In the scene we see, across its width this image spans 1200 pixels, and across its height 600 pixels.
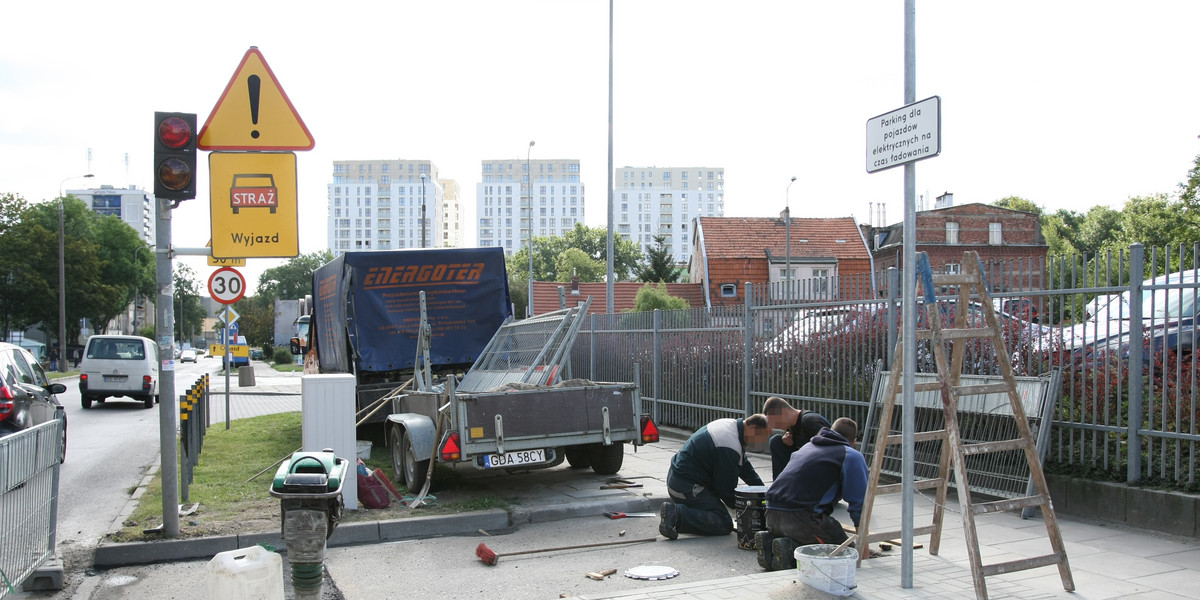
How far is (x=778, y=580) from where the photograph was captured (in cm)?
545

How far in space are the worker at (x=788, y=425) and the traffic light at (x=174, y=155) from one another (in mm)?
4931

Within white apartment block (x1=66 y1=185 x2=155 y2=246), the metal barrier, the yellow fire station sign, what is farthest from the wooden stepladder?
white apartment block (x1=66 y1=185 x2=155 y2=246)

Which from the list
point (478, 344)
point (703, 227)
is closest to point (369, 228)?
point (703, 227)

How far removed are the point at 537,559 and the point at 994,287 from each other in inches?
198

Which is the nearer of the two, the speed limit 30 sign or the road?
the road

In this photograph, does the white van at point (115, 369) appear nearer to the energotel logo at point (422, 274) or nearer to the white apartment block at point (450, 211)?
the energotel logo at point (422, 274)

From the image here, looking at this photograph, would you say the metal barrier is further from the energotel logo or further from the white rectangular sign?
the energotel logo

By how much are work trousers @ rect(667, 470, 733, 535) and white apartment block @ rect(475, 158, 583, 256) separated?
152 metres

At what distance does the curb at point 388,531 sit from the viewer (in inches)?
257

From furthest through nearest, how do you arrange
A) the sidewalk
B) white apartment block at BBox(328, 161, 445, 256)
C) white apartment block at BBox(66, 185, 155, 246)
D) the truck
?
white apartment block at BBox(328, 161, 445, 256) < white apartment block at BBox(66, 185, 155, 246) < the truck < the sidewalk

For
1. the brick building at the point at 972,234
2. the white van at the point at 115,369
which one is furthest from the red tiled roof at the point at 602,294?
the white van at the point at 115,369

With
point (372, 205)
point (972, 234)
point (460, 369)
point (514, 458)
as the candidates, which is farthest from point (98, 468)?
point (372, 205)

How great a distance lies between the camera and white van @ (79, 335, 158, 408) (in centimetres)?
2039

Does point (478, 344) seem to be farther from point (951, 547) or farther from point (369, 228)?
point (369, 228)
